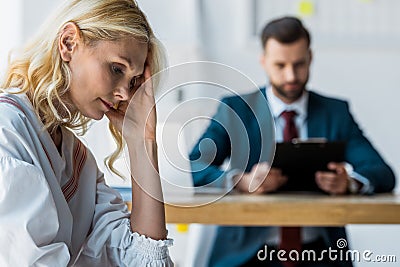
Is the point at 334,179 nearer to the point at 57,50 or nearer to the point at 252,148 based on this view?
the point at 252,148

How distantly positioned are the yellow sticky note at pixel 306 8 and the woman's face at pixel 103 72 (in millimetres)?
1788

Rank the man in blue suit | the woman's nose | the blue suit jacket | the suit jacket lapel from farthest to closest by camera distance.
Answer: the suit jacket lapel
the man in blue suit
the blue suit jacket
the woman's nose

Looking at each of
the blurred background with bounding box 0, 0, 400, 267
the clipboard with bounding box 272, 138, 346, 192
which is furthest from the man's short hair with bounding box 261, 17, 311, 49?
the clipboard with bounding box 272, 138, 346, 192

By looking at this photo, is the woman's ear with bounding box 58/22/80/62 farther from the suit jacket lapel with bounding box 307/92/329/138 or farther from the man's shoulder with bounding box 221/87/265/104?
the suit jacket lapel with bounding box 307/92/329/138

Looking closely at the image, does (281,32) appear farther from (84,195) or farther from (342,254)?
(84,195)

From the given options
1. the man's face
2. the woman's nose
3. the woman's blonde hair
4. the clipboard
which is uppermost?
the woman's blonde hair

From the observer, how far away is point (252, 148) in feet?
3.76

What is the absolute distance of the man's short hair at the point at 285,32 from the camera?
2205 millimetres

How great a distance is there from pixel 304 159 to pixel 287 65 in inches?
17.4

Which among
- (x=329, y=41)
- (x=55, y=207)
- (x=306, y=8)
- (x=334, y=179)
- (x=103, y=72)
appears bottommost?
(x=334, y=179)

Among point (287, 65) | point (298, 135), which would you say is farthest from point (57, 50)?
point (287, 65)

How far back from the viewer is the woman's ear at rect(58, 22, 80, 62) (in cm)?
90

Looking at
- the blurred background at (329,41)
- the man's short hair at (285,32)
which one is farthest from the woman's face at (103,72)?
the blurred background at (329,41)

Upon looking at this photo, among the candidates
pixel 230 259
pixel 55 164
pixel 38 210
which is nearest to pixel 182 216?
pixel 230 259
